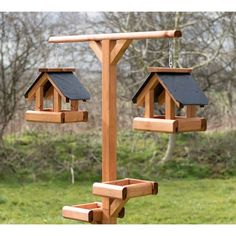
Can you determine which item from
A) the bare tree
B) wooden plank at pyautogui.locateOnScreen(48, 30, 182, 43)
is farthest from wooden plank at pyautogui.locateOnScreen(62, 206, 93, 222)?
the bare tree

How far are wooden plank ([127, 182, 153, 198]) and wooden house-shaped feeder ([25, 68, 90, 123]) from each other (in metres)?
0.47

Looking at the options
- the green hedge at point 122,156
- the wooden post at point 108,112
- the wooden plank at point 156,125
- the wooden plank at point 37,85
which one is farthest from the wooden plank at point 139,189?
the green hedge at point 122,156

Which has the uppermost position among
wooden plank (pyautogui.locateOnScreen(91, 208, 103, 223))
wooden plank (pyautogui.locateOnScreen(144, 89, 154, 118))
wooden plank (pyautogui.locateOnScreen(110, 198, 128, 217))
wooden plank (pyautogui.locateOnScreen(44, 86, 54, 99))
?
wooden plank (pyautogui.locateOnScreen(44, 86, 54, 99))

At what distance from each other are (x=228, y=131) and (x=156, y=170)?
0.81 meters

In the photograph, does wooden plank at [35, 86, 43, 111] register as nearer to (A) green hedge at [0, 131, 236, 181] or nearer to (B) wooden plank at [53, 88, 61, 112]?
(B) wooden plank at [53, 88, 61, 112]

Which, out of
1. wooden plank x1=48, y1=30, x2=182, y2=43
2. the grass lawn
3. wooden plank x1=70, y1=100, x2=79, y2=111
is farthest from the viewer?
the grass lawn

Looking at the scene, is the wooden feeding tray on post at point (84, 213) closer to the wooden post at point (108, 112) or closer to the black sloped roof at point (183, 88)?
the wooden post at point (108, 112)

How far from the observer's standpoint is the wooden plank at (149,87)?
9.21ft

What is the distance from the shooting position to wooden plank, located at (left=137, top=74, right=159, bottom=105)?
281 cm

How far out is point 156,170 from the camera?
646 cm

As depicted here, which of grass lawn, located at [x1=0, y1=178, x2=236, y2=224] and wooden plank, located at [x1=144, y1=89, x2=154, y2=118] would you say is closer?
wooden plank, located at [x1=144, y1=89, x2=154, y2=118]

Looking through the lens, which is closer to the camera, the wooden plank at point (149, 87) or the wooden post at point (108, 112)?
the wooden plank at point (149, 87)

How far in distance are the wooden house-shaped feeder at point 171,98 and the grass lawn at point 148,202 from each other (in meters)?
2.63

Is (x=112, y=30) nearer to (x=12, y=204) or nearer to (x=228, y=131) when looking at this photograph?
(x=228, y=131)
